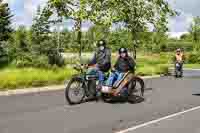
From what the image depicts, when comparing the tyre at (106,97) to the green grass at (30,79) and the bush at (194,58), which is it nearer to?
the green grass at (30,79)

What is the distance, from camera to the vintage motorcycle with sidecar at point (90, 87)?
14.2 meters

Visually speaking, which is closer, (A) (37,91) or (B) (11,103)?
(B) (11,103)

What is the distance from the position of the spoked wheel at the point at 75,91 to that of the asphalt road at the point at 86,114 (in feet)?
0.74

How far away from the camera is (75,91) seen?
47.0 ft

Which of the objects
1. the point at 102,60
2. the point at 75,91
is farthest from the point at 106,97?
the point at 75,91

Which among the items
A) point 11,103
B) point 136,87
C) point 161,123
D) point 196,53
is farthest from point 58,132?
point 196,53

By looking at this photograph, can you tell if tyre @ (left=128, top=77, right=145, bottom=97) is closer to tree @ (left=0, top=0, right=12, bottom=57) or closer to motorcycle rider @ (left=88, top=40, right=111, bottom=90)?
motorcycle rider @ (left=88, top=40, right=111, bottom=90)

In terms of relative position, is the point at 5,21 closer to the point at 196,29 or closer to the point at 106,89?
the point at 196,29

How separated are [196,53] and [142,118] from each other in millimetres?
54705

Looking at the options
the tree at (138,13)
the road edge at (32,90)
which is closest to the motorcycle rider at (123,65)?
the road edge at (32,90)

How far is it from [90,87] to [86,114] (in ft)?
8.49

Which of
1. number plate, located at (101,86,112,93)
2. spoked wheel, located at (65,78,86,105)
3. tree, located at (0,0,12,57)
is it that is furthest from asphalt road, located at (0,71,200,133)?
tree, located at (0,0,12,57)

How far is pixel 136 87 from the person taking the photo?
15953 millimetres

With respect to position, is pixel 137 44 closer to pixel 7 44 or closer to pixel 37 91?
pixel 37 91
